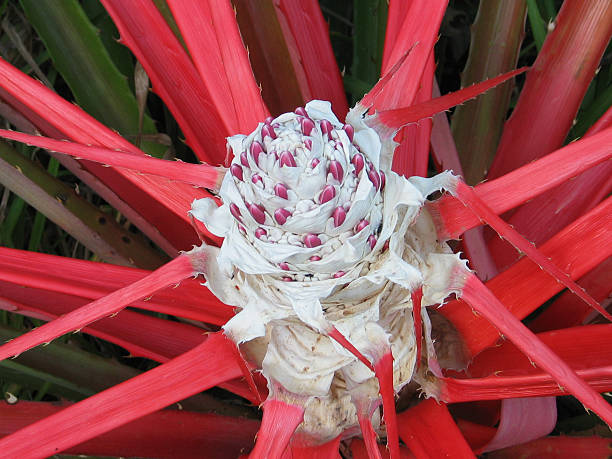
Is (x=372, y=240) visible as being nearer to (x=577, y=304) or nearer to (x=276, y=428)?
(x=276, y=428)

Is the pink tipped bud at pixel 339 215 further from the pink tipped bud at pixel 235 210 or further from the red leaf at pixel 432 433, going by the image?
the red leaf at pixel 432 433

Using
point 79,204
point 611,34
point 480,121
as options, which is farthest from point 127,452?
point 611,34

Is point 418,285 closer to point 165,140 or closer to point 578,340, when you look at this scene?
point 578,340

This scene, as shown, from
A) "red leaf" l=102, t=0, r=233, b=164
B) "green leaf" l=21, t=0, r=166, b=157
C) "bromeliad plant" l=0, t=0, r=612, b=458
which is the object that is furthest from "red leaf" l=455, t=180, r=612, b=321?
"green leaf" l=21, t=0, r=166, b=157

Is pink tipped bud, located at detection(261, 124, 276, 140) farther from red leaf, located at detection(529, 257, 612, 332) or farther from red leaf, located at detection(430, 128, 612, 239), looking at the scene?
red leaf, located at detection(529, 257, 612, 332)

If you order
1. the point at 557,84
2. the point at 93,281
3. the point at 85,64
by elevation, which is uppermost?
the point at 85,64

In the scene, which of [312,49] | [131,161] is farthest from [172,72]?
[131,161]
